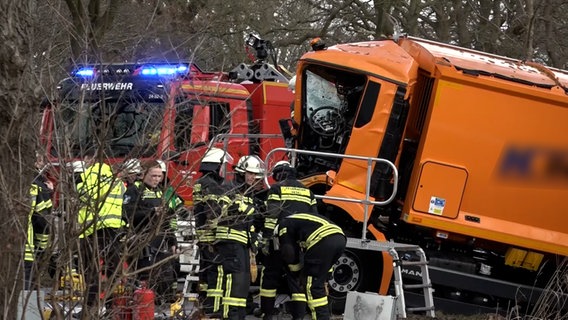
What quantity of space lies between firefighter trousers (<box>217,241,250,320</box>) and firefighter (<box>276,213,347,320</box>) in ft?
1.70

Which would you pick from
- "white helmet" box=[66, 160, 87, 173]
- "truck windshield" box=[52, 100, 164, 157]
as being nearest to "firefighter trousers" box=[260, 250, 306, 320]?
"truck windshield" box=[52, 100, 164, 157]

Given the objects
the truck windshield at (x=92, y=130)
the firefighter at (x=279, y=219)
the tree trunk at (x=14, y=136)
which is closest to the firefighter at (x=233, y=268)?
the firefighter at (x=279, y=219)

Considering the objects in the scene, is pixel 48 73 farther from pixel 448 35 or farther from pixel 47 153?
pixel 448 35

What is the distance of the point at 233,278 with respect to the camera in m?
7.85

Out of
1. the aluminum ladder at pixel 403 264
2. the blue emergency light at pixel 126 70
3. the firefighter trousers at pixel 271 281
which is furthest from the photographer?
the aluminum ladder at pixel 403 264

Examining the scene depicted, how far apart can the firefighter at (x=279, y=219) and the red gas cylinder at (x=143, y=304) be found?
235cm

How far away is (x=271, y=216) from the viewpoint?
325 inches

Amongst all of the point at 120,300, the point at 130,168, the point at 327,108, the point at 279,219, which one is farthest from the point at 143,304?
the point at 327,108

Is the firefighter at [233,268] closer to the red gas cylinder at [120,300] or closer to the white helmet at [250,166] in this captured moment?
the white helmet at [250,166]

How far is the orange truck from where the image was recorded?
9.20m

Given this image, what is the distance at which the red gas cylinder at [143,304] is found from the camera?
5.07m

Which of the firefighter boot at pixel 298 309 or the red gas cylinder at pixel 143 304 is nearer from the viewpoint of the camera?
the red gas cylinder at pixel 143 304

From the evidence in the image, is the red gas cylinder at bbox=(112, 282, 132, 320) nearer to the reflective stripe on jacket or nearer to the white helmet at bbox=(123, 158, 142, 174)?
the reflective stripe on jacket

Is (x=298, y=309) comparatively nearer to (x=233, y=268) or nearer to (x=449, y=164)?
(x=233, y=268)
